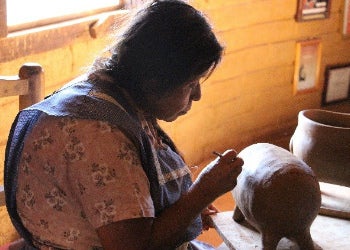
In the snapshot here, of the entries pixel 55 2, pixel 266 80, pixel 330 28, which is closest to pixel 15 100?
pixel 55 2

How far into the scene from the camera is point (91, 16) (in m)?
2.24

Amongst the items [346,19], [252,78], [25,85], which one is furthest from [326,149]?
[346,19]

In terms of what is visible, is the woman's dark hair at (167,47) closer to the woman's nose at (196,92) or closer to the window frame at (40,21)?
the woman's nose at (196,92)

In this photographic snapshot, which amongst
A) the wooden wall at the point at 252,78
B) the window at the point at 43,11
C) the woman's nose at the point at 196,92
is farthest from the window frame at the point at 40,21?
the woman's nose at the point at 196,92

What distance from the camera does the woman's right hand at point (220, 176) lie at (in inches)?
41.1

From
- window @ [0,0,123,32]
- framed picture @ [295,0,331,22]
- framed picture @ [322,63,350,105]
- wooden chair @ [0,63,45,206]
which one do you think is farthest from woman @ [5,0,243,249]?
framed picture @ [322,63,350,105]

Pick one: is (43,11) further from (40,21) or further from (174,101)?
(174,101)

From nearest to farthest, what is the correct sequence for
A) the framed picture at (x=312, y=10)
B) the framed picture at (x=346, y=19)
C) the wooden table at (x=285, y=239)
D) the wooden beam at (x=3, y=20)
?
1. the wooden table at (x=285, y=239)
2. the wooden beam at (x=3, y=20)
3. the framed picture at (x=312, y=10)
4. the framed picture at (x=346, y=19)

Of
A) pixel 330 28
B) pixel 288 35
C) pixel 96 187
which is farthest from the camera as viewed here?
pixel 330 28

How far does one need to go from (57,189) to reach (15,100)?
999mm

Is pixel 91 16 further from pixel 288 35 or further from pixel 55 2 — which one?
pixel 288 35

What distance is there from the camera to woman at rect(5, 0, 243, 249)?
970mm

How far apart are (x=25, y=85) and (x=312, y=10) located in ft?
7.88

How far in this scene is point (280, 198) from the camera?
1162 millimetres
